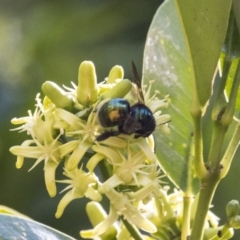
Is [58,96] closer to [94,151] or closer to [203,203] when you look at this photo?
[94,151]

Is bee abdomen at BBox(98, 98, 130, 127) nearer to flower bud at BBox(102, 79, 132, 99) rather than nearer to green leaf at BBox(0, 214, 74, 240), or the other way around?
flower bud at BBox(102, 79, 132, 99)

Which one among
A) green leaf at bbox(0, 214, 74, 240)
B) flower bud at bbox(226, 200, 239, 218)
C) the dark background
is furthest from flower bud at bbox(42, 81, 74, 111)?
the dark background

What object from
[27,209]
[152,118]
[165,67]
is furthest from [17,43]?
[152,118]

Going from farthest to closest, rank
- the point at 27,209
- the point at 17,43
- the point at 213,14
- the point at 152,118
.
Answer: the point at 17,43 → the point at 27,209 → the point at 152,118 → the point at 213,14

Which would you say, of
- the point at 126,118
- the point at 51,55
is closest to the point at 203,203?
the point at 126,118

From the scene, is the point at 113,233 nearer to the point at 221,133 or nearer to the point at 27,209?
the point at 221,133

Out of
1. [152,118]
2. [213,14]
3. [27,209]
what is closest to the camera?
[213,14]
